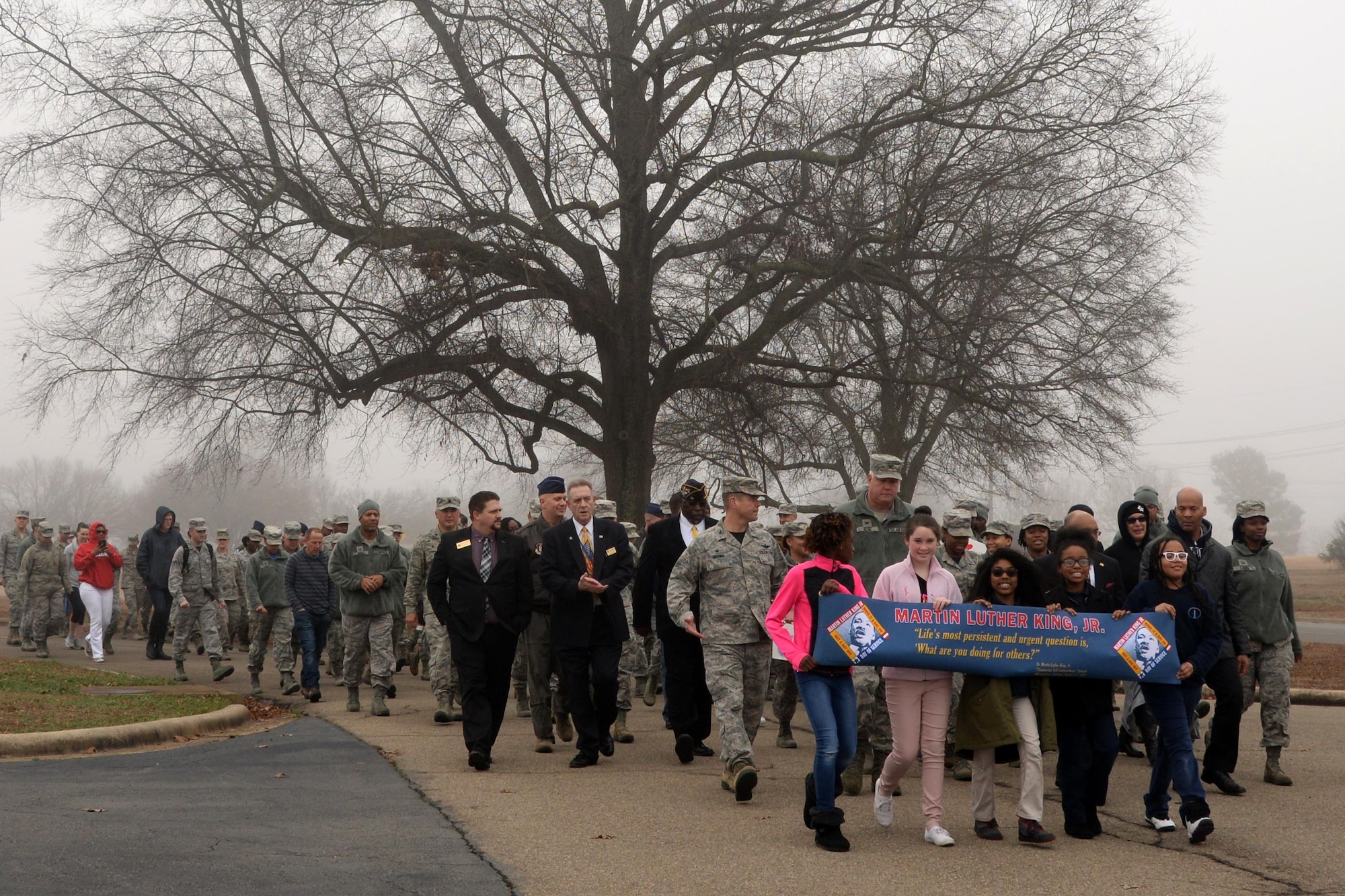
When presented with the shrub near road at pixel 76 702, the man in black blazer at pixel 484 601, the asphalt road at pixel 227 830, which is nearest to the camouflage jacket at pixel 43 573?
the shrub near road at pixel 76 702

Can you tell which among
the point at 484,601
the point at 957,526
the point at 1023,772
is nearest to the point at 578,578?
the point at 484,601

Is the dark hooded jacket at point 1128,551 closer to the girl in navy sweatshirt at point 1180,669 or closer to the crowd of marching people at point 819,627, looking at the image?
the crowd of marching people at point 819,627

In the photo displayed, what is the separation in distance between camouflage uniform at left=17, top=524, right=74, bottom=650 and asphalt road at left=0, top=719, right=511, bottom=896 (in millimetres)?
12011

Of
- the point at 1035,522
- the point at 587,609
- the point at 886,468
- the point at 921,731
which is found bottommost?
the point at 921,731

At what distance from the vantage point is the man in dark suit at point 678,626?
32.9 ft

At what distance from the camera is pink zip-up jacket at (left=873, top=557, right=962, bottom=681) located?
7.54 m

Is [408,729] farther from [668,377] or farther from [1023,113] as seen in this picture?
[1023,113]

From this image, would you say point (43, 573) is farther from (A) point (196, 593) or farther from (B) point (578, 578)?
(B) point (578, 578)

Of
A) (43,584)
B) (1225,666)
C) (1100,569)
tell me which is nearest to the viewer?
(1225,666)

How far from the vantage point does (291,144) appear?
19.8 metres

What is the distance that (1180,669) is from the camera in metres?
7.82

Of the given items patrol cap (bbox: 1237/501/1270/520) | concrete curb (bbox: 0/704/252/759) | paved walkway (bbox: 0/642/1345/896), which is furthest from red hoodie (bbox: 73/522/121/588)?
patrol cap (bbox: 1237/501/1270/520)

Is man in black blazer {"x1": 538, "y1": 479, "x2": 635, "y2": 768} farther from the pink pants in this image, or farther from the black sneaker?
the black sneaker

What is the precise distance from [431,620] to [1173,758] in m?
7.50
